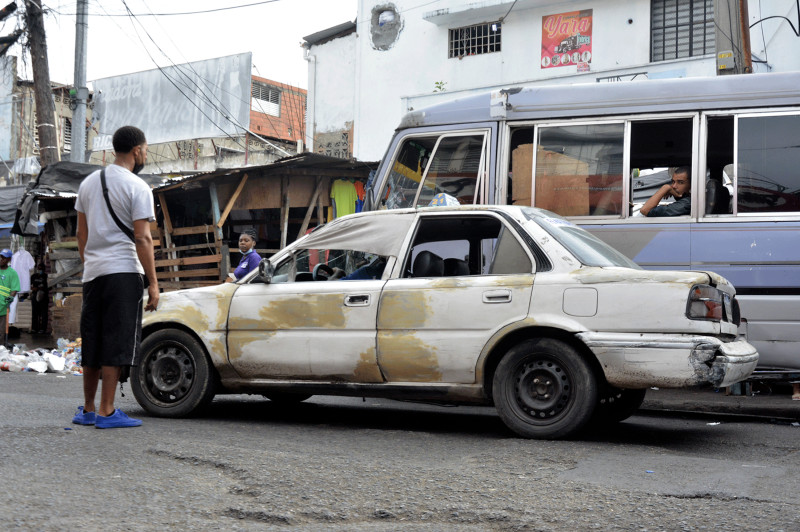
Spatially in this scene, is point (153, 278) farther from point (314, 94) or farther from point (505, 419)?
point (314, 94)

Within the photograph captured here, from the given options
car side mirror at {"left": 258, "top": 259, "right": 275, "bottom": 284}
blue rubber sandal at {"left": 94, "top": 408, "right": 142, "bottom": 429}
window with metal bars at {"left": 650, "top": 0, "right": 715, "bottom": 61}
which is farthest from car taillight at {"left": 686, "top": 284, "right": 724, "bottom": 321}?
window with metal bars at {"left": 650, "top": 0, "right": 715, "bottom": 61}

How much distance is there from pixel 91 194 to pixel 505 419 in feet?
9.85

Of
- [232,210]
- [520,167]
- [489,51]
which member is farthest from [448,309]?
[489,51]

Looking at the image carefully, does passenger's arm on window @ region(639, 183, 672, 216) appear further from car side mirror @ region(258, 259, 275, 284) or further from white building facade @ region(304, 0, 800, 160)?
white building facade @ region(304, 0, 800, 160)

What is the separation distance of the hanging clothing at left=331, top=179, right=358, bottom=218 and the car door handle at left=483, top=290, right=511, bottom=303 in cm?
977

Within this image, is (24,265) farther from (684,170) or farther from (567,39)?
(567,39)

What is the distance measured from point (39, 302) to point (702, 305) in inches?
604

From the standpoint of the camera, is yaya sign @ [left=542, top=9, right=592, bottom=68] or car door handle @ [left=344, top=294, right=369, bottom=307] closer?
car door handle @ [left=344, top=294, right=369, bottom=307]

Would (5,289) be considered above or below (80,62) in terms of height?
below

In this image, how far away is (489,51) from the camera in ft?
81.3

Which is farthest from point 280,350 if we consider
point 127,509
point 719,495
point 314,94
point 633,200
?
point 314,94

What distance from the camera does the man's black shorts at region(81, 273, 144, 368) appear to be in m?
5.44

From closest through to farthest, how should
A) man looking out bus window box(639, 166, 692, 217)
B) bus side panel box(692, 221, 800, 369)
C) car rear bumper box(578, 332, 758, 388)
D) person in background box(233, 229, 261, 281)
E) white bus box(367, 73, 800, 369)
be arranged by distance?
car rear bumper box(578, 332, 758, 388), bus side panel box(692, 221, 800, 369), white bus box(367, 73, 800, 369), man looking out bus window box(639, 166, 692, 217), person in background box(233, 229, 261, 281)

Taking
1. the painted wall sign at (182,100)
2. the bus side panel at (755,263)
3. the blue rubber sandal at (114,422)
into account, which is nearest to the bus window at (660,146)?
the bus side panel at (755,263)
